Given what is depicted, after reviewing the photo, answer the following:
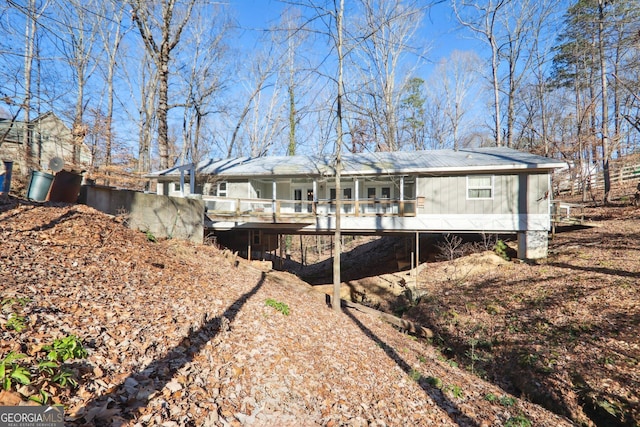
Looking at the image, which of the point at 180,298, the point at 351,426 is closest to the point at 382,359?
the point at 351,426

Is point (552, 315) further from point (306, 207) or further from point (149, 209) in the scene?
point (149, 209)

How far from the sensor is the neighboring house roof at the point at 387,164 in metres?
12.5

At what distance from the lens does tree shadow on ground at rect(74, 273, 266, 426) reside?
264cm

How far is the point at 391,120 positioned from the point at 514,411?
2157cm

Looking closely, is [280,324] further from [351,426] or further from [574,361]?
[574,361]

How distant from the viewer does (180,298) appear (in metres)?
5.65

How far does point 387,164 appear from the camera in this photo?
1426 centimetres

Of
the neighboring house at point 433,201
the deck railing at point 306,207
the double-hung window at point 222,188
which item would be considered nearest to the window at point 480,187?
the neighboring house at point 433,201

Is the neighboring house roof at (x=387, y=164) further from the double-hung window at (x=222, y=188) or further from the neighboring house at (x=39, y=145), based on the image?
the neighboring house at (x=39, y=145)

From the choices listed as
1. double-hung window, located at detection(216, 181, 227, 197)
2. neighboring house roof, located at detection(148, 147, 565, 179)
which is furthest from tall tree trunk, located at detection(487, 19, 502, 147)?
double-hung window, located at detection(216, 181, 227, 197)

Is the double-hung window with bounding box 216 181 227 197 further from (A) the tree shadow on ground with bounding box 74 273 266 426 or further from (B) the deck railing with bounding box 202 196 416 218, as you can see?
(A) the tree shadow on ground with bounding box 74 273 266 426

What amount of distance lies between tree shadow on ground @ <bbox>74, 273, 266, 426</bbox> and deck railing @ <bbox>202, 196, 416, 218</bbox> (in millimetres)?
7887

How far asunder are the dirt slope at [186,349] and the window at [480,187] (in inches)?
319

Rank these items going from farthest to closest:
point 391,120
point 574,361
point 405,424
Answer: point 391,120 → point 574,361 → point 405,424
